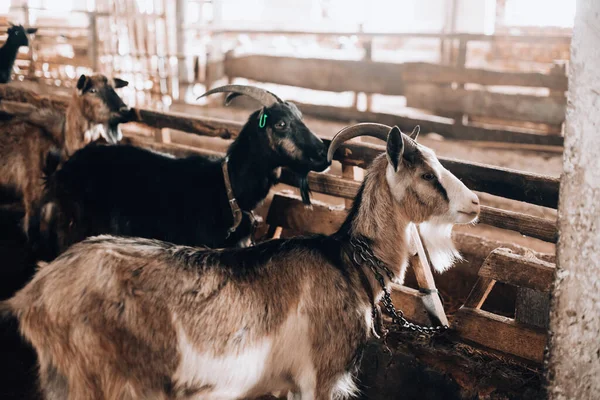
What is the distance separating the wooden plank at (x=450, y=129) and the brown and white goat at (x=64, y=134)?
5.95m

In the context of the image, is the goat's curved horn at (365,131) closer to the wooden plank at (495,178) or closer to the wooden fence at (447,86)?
the wooden plank at (495,178)

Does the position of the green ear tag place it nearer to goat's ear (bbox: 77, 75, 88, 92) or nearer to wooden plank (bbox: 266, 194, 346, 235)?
wooden plank (bbox: 266, 194, 346, 235)

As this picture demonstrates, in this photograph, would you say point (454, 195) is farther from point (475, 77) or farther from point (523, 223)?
point (475, 77)

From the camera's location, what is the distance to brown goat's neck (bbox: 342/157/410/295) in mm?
3066

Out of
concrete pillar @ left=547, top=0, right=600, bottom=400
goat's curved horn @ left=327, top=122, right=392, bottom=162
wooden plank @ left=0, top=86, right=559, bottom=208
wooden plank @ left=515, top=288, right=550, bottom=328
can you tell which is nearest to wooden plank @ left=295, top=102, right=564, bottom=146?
wooden plank @ left=0, top=86, right=559, bottom=208

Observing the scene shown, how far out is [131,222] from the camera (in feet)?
14.4

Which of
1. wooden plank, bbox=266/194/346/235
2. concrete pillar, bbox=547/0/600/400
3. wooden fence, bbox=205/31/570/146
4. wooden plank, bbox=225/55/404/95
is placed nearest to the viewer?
concrete pillar, bbox=547/0/600/400

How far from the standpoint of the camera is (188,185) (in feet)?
14.3

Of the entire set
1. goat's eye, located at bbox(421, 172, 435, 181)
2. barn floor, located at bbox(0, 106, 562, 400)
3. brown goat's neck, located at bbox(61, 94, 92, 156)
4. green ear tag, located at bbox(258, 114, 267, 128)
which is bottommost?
→ barn floor, located at bbox(0, 106, 562, 400)

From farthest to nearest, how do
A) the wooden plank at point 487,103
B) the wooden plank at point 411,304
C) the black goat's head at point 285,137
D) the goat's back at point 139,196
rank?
the wooden plank at point 487,103, the goat's back at point 139,196, the black goat's head at point 285,137, the wooden plank at point 411,304

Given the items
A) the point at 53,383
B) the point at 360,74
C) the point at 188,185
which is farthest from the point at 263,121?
the point at 360,74

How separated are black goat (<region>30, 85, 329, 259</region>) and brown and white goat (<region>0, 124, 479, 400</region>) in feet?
4.11

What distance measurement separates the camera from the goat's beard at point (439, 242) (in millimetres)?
3119

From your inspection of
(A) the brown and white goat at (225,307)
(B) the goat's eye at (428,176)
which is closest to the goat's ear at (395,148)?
(A) the brown and white goat at (225,307)
